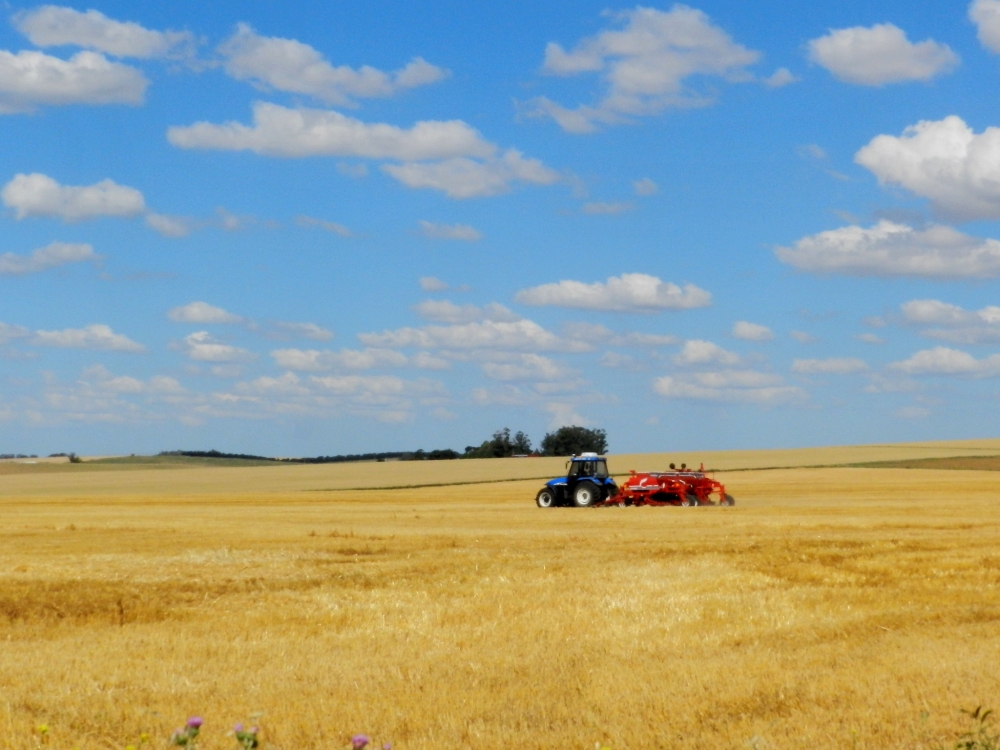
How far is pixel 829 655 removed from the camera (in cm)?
1413

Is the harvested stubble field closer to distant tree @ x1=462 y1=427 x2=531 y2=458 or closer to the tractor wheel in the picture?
the tractor wheel

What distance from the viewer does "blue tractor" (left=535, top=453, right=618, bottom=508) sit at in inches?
1981

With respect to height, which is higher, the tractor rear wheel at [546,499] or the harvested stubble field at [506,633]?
the tractor rear wheel at [546,499]

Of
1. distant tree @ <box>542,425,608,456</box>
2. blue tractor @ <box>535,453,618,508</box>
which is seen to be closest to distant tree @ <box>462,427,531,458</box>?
distant tree @ <box>542,425,608,456</box>

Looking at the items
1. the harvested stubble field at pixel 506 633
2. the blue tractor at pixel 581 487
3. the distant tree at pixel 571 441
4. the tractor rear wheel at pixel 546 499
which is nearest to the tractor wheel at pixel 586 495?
the blue tractor at pixel 581 487

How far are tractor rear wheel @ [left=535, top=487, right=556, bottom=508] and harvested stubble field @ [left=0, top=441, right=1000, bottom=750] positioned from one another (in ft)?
47.8

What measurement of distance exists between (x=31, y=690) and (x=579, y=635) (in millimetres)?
6531

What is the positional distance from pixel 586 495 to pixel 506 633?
1340 inches

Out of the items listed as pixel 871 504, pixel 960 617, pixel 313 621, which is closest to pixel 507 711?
pixel 313 621

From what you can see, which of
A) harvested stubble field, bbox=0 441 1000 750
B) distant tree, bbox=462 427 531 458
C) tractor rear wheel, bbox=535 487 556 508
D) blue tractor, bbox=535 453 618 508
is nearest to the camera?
harvested stubble field, bbox=0 441 1000 750

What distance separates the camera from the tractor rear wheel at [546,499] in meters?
50.8

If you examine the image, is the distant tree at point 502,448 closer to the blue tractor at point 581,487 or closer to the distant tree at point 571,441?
the distant tree at point 571,441

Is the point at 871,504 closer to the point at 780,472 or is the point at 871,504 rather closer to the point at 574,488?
the point at 574,488

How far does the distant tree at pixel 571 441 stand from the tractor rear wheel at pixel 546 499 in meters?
108
